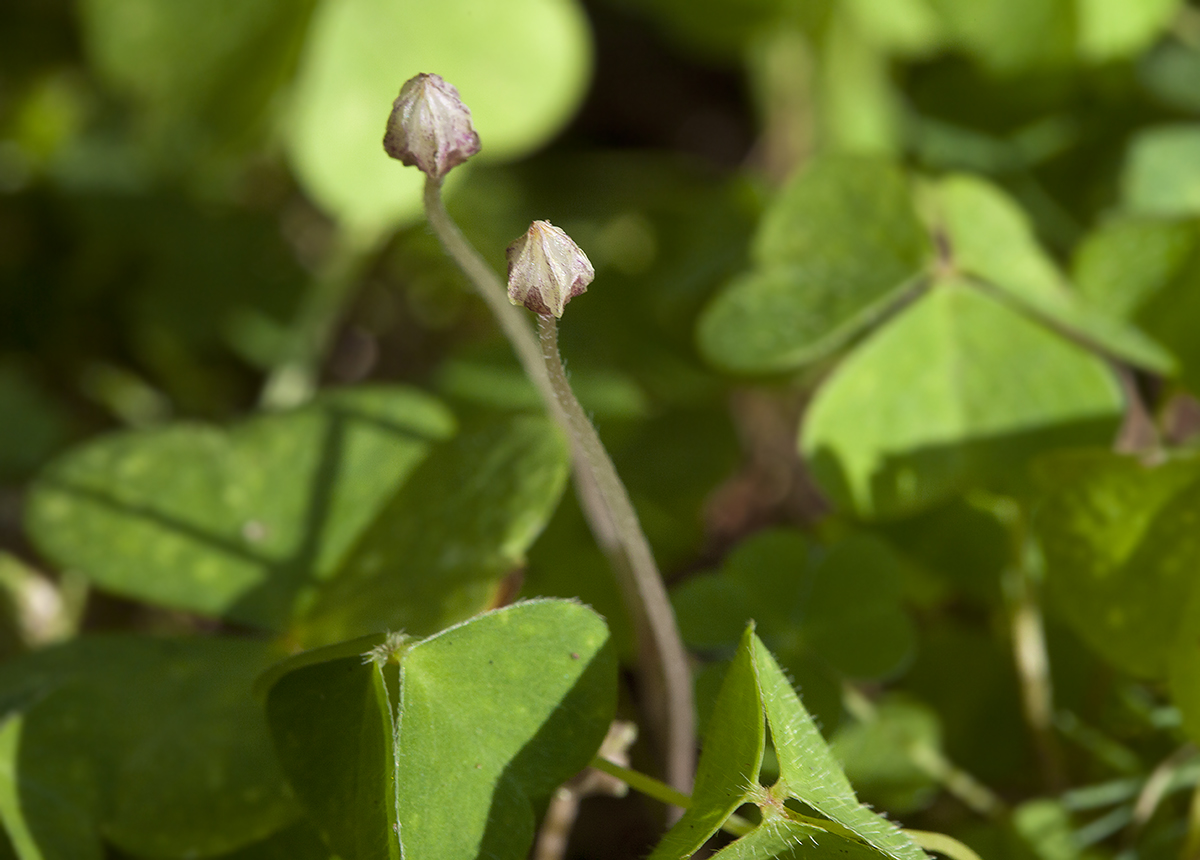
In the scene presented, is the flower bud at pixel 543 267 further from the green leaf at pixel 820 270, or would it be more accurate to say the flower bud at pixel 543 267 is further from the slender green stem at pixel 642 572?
the green leaf at pixel 820 270

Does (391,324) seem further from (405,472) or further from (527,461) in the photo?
(527,461)

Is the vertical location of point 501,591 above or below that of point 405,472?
below

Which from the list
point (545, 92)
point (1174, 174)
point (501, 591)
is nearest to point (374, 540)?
point (501, 591)

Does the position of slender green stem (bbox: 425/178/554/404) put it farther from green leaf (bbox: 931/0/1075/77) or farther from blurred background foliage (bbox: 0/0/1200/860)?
green leaf (bbox: 931/0/1075/77)

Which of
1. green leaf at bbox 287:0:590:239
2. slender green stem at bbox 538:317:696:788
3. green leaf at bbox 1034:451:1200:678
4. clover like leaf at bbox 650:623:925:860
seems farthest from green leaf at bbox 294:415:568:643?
green leaf at bbox 287:0:590:239

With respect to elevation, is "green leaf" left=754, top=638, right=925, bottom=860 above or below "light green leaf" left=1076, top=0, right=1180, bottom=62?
below

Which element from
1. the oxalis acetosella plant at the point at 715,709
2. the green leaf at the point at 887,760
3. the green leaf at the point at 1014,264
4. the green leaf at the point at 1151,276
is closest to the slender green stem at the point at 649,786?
the oxalis acetosella plant at the point at 715,709
